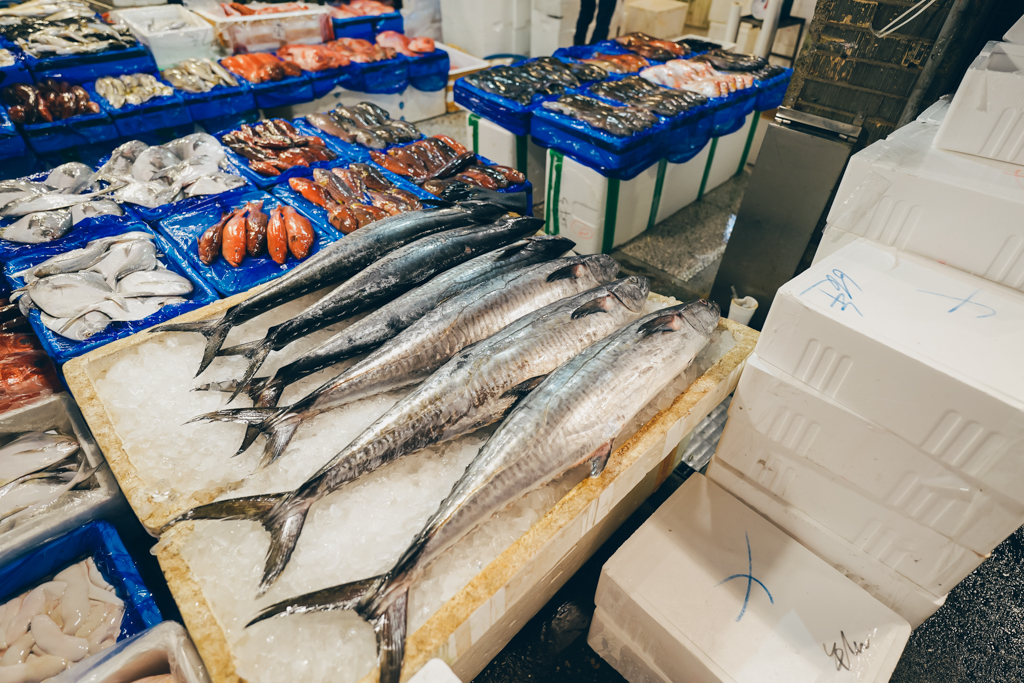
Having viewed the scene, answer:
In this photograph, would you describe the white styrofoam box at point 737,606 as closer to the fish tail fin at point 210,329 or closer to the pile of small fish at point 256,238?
the fish tail fin at point 210,329

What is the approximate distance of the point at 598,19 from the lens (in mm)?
7633

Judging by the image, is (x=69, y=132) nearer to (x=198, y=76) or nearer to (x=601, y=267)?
(x=198, y=76)

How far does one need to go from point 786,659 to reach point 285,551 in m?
1.74

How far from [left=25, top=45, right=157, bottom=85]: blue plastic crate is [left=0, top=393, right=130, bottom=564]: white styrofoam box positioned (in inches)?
165

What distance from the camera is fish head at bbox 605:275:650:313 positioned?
215 cm

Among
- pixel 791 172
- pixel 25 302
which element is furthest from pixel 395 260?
pixel 791 172

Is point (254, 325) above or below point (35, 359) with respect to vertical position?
above

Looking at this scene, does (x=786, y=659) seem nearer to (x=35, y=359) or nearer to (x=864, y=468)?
(x=864, y=468)

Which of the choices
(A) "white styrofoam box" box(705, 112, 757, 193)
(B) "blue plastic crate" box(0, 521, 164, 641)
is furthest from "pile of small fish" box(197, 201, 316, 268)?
(A) "white styrofoam box" box(705, 112, 757, 193)

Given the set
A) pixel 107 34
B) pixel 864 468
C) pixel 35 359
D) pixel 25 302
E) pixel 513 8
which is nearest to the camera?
pixel 864 468

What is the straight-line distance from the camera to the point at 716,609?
1.91 meters

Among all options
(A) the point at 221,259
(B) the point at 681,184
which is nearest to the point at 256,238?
(A) the point at 221,259

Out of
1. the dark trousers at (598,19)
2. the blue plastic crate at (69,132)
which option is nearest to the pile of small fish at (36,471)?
the blue plastic crate at (69,132)

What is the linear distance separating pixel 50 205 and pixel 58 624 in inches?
103
